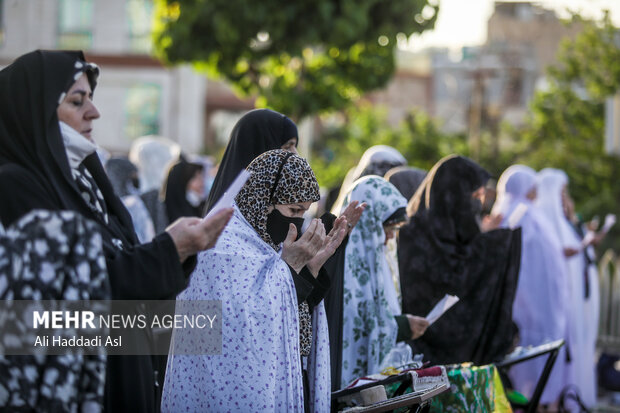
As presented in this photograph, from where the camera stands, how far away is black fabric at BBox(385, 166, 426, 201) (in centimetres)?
562

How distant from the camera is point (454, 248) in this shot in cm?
505

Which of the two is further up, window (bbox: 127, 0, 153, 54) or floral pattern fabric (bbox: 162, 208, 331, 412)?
window (bbox: 127, 0, 153, 54)

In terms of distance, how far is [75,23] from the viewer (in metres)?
22.6

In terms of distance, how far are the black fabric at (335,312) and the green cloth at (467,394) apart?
457mm

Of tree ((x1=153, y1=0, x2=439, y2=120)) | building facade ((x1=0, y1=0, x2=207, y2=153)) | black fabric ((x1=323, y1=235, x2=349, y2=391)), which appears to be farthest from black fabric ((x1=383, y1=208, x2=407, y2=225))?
building facade ((x1=0, y1=0, x2=207, y2=153))

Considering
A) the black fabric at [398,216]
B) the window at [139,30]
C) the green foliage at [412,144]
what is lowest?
the black fabric at [398,216]

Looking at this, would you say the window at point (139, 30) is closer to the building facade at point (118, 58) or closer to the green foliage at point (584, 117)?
the building facade at point (118, 58)

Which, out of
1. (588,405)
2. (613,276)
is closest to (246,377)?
(588,405)

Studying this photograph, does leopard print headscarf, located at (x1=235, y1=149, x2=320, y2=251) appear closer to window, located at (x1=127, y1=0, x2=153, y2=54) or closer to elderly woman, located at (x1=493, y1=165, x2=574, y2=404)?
elderly woman, located at (x1=493, y1=165, x2=574, y2=404)

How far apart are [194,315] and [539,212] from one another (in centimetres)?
472

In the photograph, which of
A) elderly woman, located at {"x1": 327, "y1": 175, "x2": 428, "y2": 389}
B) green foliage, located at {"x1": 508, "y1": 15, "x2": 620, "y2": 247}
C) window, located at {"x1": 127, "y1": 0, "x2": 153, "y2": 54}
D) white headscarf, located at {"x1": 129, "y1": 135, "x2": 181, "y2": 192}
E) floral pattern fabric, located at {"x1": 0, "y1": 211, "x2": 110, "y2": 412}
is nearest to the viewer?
floral pattern fabric, located at {"x1": 0, "y1": 211, "x2": 110, "y2": 412}

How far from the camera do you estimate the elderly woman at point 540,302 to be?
22.6ft

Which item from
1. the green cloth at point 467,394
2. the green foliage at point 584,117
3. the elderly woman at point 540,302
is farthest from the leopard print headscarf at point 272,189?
the green foliage at point 584,117

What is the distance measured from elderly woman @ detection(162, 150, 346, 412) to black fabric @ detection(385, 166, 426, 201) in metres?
2.29
